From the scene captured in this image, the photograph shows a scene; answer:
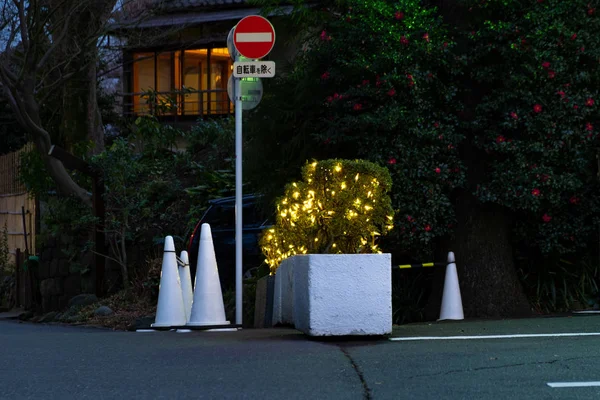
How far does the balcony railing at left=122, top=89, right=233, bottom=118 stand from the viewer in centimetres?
2800

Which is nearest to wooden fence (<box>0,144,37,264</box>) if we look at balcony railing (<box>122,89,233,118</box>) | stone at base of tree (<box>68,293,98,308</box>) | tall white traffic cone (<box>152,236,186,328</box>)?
balcony railing (<box>122,89,233,118</box>)

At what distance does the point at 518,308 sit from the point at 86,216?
8232 mm

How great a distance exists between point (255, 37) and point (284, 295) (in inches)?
120

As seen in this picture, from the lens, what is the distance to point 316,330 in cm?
802

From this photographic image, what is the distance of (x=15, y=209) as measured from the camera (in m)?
23.9

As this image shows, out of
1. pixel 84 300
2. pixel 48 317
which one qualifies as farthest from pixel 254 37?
pixel 48 317

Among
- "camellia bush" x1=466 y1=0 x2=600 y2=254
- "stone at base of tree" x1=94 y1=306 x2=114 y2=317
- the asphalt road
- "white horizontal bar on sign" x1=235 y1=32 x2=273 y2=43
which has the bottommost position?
"stone at base of tree" x1=94 y1=306 x2=114 y2=317

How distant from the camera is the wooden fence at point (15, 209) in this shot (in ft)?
73.8

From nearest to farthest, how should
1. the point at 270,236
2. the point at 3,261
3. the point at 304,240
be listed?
the point at 304,240 → the point at 270,236 → the point at 3,261

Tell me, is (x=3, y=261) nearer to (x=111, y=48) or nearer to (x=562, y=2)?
(x=111, y=48)

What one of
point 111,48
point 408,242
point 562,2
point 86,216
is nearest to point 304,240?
point 408,242

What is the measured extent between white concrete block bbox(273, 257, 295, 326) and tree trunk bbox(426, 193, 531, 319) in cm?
256

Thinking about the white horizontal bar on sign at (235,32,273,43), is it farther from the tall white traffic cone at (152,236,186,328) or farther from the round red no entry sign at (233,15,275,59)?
the tall white traffic cone at (152,236,186,328)

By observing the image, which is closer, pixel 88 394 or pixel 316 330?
pixel 88 394
